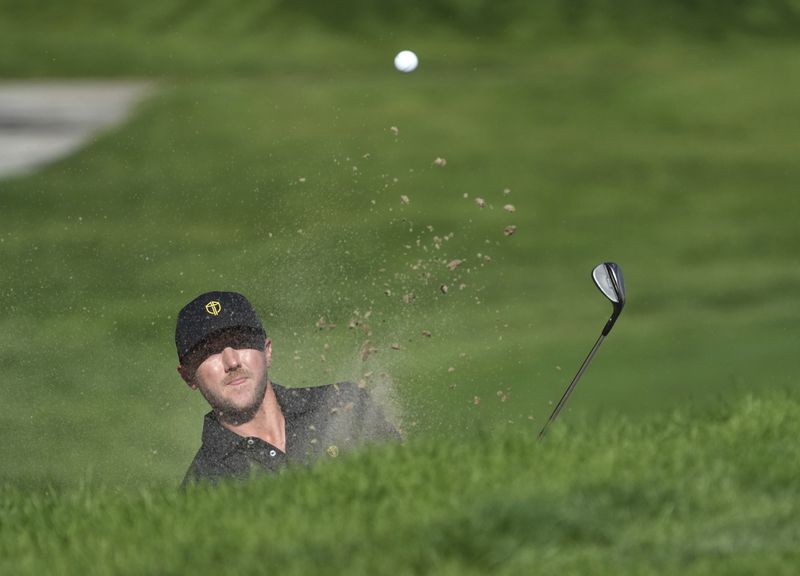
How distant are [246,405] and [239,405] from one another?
0.11 ft

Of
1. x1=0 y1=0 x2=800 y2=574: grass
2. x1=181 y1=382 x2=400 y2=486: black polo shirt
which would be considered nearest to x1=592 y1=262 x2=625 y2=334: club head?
x1=0 y1=0 x2=800 y2=574: grass

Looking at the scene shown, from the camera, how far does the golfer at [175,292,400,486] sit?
656cm

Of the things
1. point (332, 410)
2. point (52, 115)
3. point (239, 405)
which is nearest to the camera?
point (239, 405)

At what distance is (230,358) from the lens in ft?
21.8

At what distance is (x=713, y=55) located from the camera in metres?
22.0

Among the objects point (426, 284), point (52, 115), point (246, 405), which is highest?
point (52, 115)

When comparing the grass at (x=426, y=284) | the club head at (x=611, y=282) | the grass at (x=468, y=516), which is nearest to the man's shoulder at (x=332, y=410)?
the grass at (x=426, y=284)

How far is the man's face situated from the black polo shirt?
0.12 metres

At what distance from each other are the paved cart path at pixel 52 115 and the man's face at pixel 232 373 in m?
11.2

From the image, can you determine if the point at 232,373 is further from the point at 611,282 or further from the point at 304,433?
the point at 611,282

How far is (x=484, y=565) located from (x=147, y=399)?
6.43 meters

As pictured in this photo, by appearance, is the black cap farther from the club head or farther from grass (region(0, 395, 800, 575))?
the club head

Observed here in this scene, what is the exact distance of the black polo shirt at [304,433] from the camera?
21.4 ft

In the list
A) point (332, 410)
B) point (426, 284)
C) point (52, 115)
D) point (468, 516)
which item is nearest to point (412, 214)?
point (426, 284)
